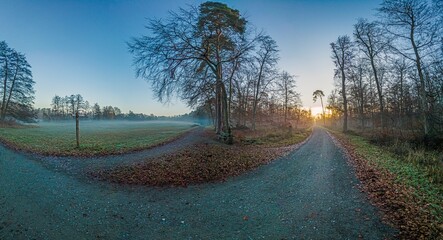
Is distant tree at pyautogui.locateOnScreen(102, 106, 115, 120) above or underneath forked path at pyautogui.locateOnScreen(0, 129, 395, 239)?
above

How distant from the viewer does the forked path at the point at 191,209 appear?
15.6ft

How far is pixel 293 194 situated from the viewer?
23.3 ft

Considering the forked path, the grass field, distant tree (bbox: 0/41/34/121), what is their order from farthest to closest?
distant tree (bbox: 0/41/34/121) < the grass field < the forked path

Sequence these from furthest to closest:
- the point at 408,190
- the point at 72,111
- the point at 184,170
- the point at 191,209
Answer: the point at 72,111
the point at 184,170
the point at 408,190
the point at 191,209

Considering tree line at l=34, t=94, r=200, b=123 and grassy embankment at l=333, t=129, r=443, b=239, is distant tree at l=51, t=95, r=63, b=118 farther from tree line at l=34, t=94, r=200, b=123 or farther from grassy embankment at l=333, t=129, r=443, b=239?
grassy embankment at l=333, t=129, r=443, b=239

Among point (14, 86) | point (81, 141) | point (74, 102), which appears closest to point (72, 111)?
point (74, 102)

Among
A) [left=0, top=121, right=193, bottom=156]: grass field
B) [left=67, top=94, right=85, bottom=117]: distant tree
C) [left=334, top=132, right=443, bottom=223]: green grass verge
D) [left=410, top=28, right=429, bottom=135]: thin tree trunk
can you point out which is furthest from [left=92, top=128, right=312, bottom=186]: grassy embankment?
[left=67, top=94, right=85, bottom=117]: distant tree

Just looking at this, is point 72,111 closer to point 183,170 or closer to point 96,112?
point 96,112

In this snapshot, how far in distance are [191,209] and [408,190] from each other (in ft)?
22.4

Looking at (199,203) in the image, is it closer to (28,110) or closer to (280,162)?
(280,162)

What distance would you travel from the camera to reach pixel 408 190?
22.6 feet

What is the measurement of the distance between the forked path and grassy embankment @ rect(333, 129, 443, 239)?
0.44 meters

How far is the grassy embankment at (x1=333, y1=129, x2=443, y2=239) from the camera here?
4.75 meters

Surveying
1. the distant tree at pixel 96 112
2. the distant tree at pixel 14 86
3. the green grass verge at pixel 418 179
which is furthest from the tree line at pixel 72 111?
the green grass verge at pixel 418 179
